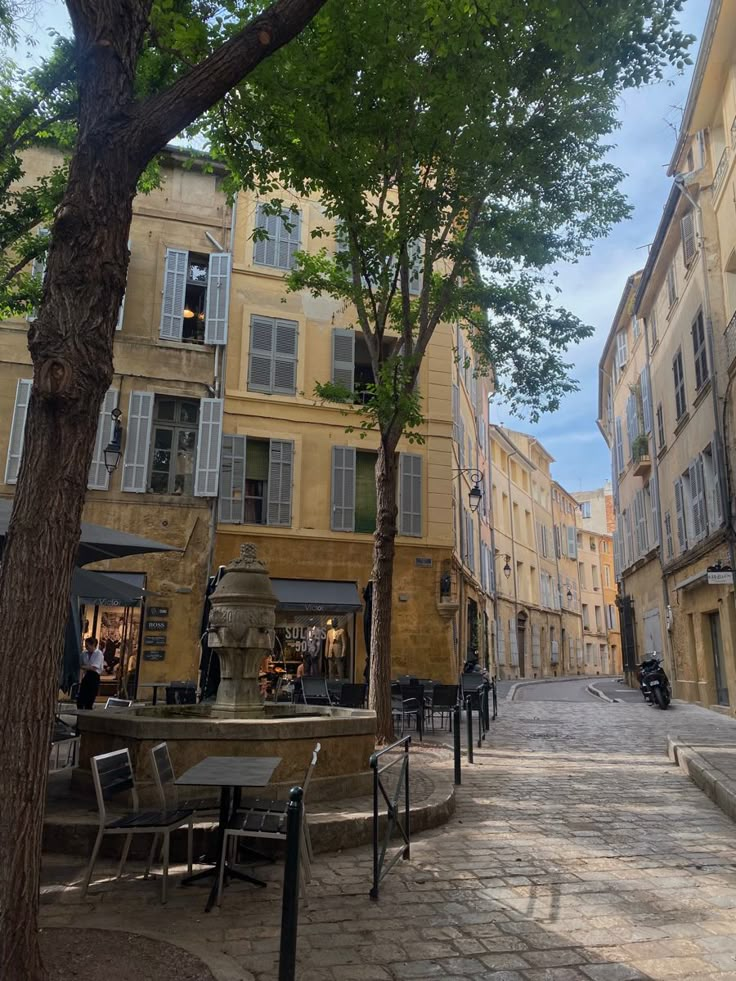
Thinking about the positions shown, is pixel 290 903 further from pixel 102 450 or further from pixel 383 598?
pixel 102 450

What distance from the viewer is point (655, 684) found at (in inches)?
665

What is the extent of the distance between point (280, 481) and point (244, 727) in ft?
39.4

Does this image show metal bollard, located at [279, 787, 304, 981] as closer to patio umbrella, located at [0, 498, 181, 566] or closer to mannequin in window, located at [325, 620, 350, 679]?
patio umbrella, located at [0, 498, 181, 566]

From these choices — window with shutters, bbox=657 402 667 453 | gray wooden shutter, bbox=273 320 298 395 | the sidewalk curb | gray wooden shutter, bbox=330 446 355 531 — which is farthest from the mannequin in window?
window with shutters, bbox=657 402 667 453

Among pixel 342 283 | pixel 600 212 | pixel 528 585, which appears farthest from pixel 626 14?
pixel 528 585

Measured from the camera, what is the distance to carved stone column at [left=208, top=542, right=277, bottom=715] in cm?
704

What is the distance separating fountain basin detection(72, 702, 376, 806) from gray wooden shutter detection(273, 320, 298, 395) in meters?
12.2

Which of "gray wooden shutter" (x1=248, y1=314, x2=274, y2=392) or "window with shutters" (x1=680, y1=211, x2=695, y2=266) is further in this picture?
"gray wooden shutter" (x1=248, y1=314, x2=274, y2=392)

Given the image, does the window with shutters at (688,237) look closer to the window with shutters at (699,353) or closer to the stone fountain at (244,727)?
the window with shutters at (699,353)

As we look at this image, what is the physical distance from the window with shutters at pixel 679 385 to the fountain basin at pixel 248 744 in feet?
46.7

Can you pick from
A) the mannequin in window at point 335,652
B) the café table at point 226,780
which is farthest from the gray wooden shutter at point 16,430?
the café table at point 226,780

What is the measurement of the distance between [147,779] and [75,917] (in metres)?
1.62

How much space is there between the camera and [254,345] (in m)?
17.8

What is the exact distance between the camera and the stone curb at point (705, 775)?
6496mm
